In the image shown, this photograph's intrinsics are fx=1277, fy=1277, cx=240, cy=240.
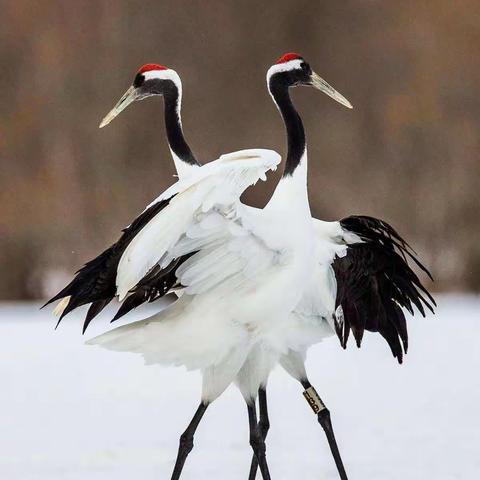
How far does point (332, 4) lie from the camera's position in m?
9.34

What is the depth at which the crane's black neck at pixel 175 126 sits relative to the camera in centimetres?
440

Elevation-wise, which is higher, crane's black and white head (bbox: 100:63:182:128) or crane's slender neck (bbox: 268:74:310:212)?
crane's black and white head (bbox: 100:63:182:128)

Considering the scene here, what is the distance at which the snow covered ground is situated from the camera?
4.00 meters

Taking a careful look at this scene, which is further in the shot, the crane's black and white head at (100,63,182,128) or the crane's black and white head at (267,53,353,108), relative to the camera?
the crane's black and white head at (100,63,182,128)

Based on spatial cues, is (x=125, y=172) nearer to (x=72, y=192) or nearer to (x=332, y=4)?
(x=72, y=192)

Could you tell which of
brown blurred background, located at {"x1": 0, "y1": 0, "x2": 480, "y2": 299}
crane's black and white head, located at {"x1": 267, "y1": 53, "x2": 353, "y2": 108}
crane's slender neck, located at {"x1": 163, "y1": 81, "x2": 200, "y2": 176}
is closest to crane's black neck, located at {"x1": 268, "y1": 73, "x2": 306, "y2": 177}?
crane's black and white head, located at {"x1": 267, "y1": 53, "x2": 353, "y2": 108}

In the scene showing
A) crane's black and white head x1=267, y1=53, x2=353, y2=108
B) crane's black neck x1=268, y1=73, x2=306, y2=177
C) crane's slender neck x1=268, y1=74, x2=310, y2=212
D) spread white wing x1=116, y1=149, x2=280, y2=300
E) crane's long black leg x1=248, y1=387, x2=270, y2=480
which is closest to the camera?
spread white wing x1=116, y1=149, x2=280, y2=300

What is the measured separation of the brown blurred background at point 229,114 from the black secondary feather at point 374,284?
5.00 meters

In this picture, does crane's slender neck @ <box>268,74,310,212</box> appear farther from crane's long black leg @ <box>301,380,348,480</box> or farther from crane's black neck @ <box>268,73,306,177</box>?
crane's long black leg @ <box>301,380,348,480</box>

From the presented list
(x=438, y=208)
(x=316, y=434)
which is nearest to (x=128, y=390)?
(x=316, y=434)

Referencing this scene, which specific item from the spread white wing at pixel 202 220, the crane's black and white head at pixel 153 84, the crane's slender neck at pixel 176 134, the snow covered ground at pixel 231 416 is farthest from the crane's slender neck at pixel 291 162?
the snow covered ground at pixel 231 416

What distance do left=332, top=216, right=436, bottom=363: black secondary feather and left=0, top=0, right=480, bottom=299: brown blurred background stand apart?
5005 mm

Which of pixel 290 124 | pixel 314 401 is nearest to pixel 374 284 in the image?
pixel 314 401

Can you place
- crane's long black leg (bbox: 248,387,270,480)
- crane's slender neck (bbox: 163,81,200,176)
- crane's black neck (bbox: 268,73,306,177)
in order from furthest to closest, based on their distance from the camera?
crane's slender neck (bbox: 163,81,200,176), crane's long black leg (bbox: 248,387,270,480), crane's black neck (bbox: 268,73,306,177)
